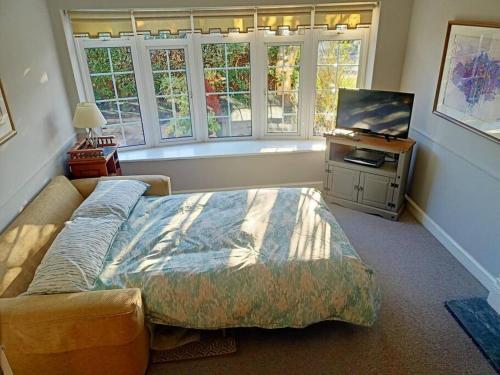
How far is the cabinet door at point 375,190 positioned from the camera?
11.1 ft

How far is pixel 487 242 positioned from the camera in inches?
101

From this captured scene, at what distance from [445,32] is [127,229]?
295 cm

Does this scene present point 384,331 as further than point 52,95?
No

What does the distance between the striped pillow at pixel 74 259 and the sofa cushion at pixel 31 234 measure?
114mm

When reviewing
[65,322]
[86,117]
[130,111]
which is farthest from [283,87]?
[65,322]

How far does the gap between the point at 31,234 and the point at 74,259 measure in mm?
422

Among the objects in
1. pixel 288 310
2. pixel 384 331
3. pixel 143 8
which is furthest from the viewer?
pixel 143 8

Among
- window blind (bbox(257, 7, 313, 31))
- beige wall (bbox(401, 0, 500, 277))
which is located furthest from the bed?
window blind (bbox(257, 7, 313, 31))

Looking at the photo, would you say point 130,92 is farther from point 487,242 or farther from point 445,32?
point 487,242

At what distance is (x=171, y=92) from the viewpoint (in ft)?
12.6

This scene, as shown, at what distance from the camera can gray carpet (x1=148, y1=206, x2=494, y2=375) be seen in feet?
6.74

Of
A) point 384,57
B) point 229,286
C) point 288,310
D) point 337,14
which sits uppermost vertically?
point 337,14

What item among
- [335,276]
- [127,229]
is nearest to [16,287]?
[127,229]

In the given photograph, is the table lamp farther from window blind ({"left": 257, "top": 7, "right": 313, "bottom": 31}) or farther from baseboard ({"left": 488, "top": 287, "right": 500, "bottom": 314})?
baseboard ({"left": 488, "top": 287, "right": 500, "bottom": 314})
